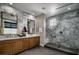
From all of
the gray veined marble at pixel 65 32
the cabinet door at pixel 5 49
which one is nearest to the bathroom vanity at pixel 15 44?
the cabinet door at pixel 5 49

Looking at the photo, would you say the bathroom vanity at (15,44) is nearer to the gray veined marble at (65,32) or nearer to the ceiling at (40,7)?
the gray veined marble at (65,32)

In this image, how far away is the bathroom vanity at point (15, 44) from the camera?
5.78 feet

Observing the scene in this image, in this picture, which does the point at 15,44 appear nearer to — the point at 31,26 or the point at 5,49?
the point at 5,49

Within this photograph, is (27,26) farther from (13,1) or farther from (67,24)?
(67,24)

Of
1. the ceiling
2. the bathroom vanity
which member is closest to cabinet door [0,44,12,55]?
the bathroom vanity

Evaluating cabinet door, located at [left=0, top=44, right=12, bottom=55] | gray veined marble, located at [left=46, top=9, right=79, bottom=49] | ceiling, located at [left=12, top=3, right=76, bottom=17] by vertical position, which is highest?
ceiling, located at [left=12, top=3, right=76, bottom=17]

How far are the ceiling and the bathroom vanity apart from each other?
700mm

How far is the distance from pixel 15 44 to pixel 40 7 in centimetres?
131

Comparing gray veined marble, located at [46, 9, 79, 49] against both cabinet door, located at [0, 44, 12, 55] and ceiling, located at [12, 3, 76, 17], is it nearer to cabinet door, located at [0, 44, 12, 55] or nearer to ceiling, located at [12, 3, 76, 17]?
ceiling, located at [12, 3, 76, 17]

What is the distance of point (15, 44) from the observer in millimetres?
2100

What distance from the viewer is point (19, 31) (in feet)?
6.45

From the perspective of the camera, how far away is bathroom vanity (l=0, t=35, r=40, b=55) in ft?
5.78

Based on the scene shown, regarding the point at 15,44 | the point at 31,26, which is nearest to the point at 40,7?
the point at 31,26
